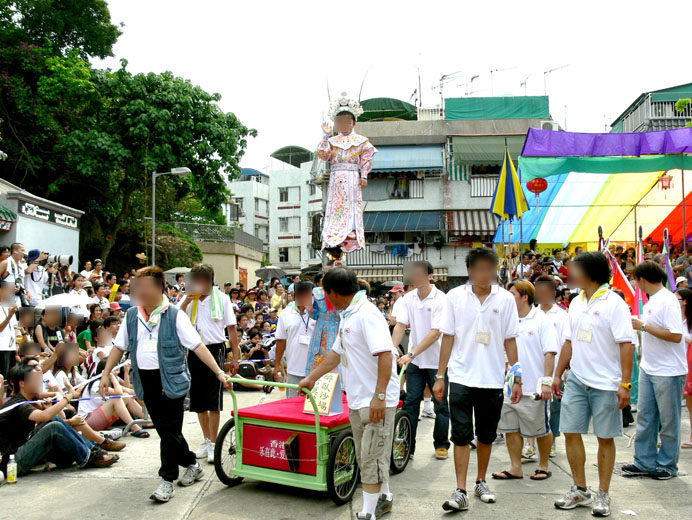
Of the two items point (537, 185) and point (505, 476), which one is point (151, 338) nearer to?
point (505, 476)

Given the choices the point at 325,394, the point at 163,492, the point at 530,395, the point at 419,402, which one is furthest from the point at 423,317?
the point at 163,492

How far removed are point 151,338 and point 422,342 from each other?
8.57ft

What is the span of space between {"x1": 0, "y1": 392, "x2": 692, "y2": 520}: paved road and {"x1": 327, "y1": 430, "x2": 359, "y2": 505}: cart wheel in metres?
0.11

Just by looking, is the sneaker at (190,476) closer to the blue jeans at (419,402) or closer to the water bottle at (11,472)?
the water bottle at (11,472)

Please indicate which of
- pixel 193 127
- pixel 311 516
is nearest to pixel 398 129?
pixel 193 127

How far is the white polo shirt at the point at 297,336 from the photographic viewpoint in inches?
257

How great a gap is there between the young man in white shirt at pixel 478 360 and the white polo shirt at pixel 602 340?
504mm

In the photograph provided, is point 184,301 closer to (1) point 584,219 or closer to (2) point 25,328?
(2) point 25,328

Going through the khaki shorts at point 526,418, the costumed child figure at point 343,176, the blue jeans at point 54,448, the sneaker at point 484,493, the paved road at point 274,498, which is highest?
the costumed child figure at point 343,176

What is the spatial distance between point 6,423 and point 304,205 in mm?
49956

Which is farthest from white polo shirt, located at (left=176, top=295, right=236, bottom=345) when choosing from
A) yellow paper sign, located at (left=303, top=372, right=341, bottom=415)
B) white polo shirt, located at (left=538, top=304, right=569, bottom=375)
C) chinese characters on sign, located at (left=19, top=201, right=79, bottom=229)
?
chinese characters on sign, located at (left=19, top=201, right=79, bottom=229)

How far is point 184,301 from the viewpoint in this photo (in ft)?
21.5

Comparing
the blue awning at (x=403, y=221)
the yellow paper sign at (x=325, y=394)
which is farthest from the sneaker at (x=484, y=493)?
the blue awning at (x=403, y=221)

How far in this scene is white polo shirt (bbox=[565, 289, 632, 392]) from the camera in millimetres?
4652
